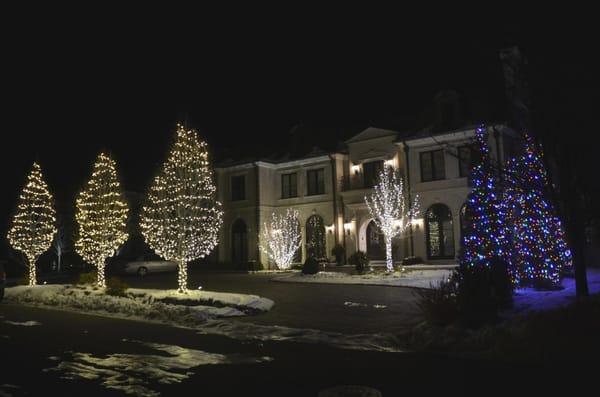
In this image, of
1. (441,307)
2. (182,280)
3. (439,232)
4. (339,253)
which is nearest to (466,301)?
(441,307)

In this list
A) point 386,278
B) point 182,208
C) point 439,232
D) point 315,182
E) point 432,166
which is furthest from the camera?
point 315,182

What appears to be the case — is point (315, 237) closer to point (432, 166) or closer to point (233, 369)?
point (432, 166)

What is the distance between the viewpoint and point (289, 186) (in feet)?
113

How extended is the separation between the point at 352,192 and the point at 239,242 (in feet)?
31.8

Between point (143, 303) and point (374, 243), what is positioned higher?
point (374, 243)

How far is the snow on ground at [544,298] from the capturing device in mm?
11838

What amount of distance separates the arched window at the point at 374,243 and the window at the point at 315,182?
13.6ft

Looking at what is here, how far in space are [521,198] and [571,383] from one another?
9.93 meters

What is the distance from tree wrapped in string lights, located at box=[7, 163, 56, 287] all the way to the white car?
8370 millimetres

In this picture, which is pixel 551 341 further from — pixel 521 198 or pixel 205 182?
pixel 205 182

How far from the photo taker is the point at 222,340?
394 inches

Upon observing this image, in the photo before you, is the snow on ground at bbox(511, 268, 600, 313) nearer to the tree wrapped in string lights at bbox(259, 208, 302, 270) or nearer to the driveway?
the driveway

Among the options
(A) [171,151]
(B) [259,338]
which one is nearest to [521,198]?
(B) [259,338]

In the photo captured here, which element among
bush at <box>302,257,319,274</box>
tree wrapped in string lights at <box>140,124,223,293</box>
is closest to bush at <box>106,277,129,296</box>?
tree wrapped in string lights at <box>140,124,223,293</box>
